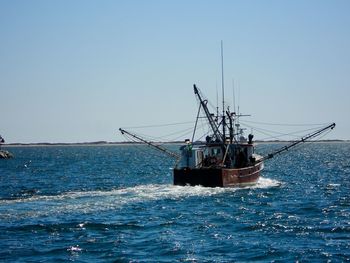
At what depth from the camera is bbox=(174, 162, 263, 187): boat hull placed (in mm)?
51406

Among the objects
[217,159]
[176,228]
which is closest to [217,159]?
[217,159]

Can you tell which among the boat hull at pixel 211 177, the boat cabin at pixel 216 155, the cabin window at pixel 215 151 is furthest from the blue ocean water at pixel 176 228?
the cabin window at pixel 215 151

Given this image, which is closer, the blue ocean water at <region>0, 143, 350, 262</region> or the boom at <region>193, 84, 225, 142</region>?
the blue ocean water at <region>0, 143, 350, 262</region>

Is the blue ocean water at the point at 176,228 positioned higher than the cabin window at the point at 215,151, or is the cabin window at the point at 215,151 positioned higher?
the cabin window at the point at 215,151

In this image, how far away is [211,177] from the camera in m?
51.6

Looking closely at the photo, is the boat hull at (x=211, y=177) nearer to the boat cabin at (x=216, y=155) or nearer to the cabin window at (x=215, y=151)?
the boat cabin at (x=216, y=155)

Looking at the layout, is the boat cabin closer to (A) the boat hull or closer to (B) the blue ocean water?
(A) the boat hull

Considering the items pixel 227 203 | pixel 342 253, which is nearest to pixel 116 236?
pixel 342 253

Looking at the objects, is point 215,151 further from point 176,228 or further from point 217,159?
point 176,228

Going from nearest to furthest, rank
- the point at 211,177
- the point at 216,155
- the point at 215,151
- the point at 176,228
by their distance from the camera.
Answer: the point at 176,228, the point at 211,177, the point at 216,155, the point at 215,151

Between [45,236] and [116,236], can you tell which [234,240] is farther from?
[45,236]

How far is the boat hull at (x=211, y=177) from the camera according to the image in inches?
2024

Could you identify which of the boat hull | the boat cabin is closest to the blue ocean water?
the boat hull

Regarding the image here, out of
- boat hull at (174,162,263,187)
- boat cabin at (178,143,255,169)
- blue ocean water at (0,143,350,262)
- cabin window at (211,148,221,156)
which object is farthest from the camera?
cabin window at (211,148,221,156)
